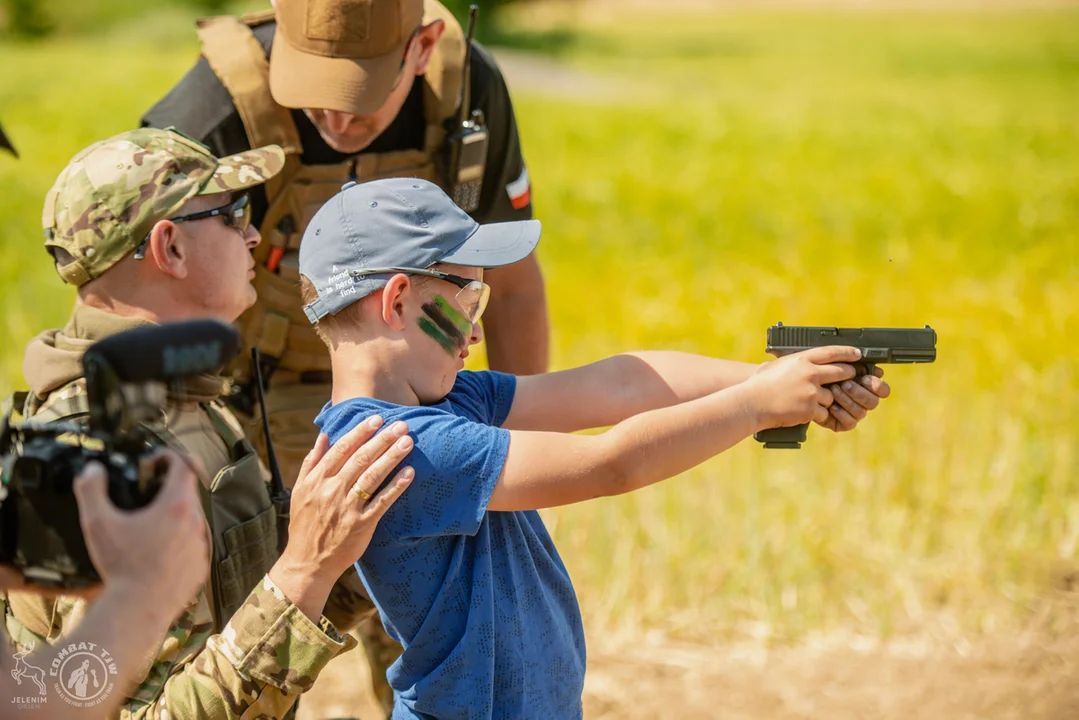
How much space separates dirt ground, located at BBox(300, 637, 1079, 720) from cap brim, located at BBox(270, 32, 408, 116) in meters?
2.46

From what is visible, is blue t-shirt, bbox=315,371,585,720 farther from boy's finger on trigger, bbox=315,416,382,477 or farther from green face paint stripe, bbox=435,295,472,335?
green face paint stripe, bbox=435,295,472,335

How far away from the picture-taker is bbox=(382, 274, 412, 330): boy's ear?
2375 millimetres

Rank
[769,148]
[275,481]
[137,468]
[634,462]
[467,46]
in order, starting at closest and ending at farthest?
1. [137,468]
2. [634,462]
3. [275,481]
4. [467,46]
5. [769,148]

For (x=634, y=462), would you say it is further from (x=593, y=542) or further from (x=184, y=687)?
(x=593, y=542)

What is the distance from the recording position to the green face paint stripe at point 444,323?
2.46m

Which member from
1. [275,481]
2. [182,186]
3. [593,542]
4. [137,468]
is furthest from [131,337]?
[593,542]

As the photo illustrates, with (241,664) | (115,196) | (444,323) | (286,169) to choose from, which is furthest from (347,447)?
(286,169)

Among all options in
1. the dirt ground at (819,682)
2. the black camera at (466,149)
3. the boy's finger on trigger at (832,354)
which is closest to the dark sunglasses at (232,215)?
the black camera at (466,149)

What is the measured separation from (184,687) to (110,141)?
1.31m

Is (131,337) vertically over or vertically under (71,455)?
over

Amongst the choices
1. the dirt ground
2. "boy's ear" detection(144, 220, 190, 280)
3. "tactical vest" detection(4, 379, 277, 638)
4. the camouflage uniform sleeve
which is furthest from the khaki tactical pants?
the camouflage uniform sleeve

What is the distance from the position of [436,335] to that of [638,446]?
0.48 meters

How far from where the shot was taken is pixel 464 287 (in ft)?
8.21

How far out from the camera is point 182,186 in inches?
109
